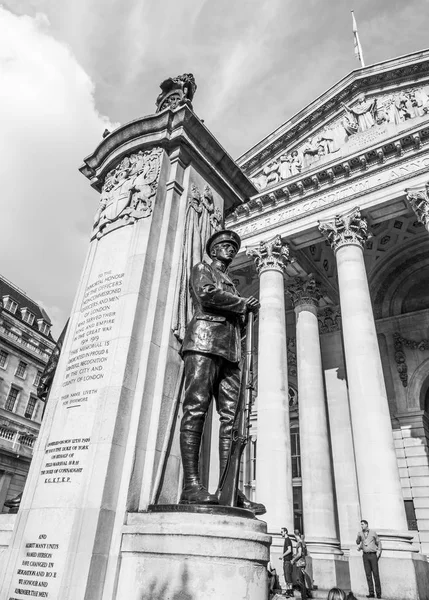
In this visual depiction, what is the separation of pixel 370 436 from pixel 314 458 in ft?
16.2

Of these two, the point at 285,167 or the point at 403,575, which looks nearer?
the point at 403,575

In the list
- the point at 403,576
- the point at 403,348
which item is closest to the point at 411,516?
the point at 403,348

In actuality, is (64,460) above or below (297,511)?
below

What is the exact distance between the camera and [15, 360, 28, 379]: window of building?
41334 millimetres

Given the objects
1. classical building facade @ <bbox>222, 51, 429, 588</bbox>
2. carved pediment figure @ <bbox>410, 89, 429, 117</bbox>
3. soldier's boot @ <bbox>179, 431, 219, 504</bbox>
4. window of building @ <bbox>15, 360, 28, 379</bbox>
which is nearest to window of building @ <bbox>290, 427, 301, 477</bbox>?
classical building facade @ <bbox>222, 51, 429, 588</bbox>

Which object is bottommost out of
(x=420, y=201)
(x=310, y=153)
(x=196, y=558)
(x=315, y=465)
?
(x=196, y=558)

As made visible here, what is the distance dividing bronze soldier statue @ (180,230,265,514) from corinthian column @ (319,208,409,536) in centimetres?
1085

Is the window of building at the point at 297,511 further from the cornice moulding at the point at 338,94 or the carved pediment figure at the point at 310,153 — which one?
the cornice moulding at the point at 338,94

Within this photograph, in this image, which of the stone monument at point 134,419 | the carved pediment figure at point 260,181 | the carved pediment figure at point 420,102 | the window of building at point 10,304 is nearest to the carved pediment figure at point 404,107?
the carved pediment figure at point 420,102

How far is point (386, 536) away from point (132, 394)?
1171 centimetres

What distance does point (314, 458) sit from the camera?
733 inches

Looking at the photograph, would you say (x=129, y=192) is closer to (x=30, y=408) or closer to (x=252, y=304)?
(x=252, y=304)

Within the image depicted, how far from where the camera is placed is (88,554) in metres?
4.07

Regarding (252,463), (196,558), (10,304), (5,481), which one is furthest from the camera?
(10,304)
